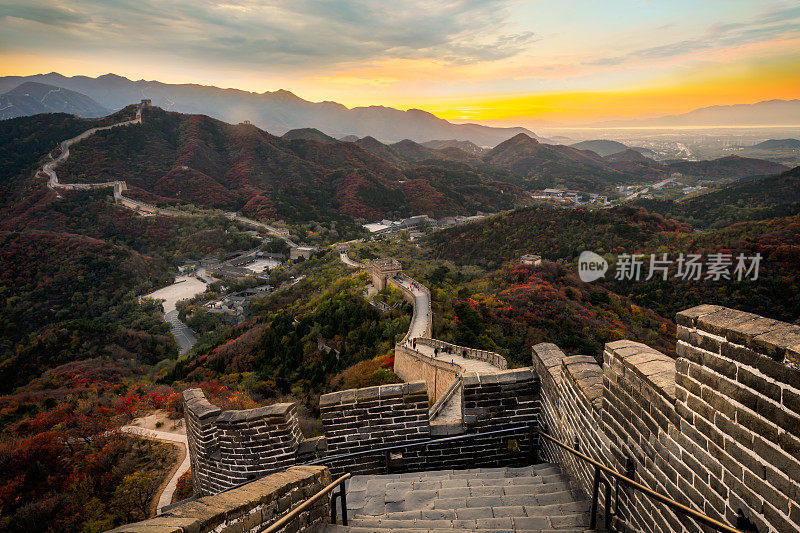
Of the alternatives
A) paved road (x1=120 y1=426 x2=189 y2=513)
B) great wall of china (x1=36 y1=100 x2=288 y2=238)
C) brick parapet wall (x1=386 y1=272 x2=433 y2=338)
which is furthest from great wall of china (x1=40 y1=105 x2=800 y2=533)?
great wall of china (x1=36 y1=100 x2=288 y2=238)

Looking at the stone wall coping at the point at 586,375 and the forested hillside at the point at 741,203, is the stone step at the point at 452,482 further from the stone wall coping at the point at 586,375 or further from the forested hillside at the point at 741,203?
the forested hillside at the point at 741,203

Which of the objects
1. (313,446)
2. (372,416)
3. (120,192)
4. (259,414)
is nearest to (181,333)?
(259,414)

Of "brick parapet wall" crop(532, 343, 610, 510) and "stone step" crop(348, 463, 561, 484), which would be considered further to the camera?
"stone step" crop(348, 463, 561, 484)

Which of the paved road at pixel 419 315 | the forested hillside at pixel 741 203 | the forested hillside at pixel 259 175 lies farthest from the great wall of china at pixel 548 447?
the forested hillside at pixel 259 175

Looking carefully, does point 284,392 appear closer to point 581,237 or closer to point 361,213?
point 581,237

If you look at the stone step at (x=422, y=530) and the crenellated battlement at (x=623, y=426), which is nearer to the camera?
the crenellated battlement at (x=623, y=426)

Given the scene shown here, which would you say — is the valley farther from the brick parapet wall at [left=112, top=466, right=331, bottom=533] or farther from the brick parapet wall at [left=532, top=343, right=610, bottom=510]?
the brick parapet wall at [left=112, top=466, right=331, bottom=533]

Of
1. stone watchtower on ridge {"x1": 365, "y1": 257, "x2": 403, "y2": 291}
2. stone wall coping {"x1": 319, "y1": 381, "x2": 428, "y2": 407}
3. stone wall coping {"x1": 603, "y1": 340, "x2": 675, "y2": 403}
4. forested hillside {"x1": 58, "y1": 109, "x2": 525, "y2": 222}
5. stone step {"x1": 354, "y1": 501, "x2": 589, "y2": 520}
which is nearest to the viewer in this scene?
stone wall coping {"x1": 603, "y1": 340, "x2": 675, "y2": 403}
